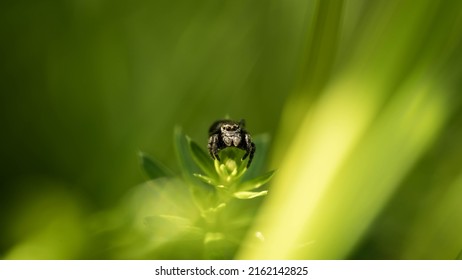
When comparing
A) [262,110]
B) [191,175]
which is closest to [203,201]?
[191,175]

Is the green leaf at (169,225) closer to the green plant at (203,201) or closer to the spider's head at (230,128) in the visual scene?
the green plant at (203,201)

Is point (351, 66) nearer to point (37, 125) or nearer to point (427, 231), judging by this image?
point (427, 231)

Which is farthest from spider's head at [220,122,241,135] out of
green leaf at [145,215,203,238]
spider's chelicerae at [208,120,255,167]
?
green leaf at [145,215,203,238]

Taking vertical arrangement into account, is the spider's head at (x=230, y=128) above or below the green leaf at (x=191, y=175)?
above

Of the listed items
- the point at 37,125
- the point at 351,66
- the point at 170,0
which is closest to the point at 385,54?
the point at 351,66

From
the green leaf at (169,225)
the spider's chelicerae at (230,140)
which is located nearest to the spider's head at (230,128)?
the spider's chelicerae at (230,140)

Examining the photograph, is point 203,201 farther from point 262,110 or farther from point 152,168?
point 262,110

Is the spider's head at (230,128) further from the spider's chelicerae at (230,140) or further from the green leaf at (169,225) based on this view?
the green leaf at (169,225)

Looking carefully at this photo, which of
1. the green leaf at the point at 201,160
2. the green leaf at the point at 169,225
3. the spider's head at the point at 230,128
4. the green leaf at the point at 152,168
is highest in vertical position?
the spider's head at the point at 230,128
